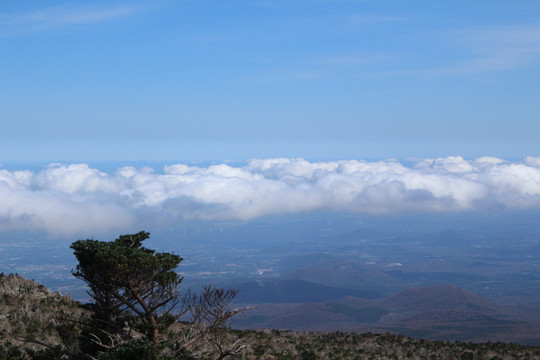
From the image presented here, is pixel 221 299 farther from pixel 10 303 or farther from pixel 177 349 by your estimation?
pixel 10 303

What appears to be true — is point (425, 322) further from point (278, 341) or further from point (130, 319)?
point (130, 319)

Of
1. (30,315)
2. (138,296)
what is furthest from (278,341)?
(30,315)

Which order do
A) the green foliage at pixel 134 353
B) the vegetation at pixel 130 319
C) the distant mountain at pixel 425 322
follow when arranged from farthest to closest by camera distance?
the distant mountain at pixel 425 322 < the vegetation at pixel 130 319 < the green foliage at pixel 134 353

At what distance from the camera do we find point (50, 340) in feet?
75.6

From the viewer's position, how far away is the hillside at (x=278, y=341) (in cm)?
2419

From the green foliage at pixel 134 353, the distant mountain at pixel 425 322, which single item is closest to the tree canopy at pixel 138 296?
the green foliage at pixel 134 353

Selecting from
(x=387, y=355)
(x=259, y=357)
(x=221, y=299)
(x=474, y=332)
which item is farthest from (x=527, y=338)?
(x=221, y=299)

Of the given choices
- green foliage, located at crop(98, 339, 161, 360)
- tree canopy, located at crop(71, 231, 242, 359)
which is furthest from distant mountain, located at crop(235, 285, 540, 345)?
green foliage, located at crop(98, 339, 161, 360)

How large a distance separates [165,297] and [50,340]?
23.4 feet

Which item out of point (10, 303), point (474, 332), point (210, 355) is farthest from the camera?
point (474, 332)

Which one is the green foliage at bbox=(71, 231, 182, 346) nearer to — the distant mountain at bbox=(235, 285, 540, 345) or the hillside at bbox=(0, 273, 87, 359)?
the hillside at bbox=(0, 273, 87, 359)

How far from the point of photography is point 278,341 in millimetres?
28875

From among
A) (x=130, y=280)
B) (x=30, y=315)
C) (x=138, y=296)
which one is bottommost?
(x=30, y=315)

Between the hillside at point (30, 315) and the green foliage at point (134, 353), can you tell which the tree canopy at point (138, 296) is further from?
the green foliage at point (134, 353)
